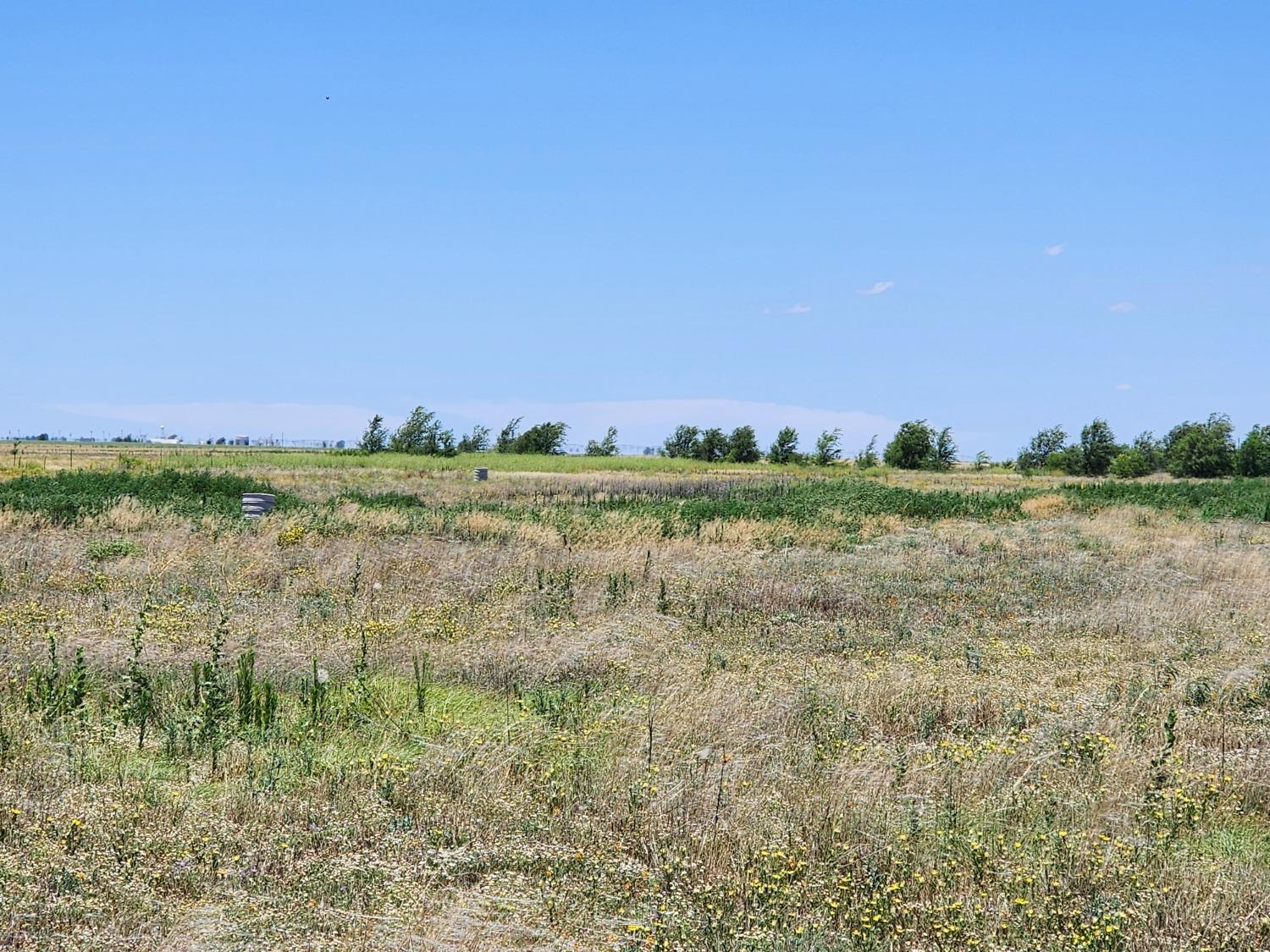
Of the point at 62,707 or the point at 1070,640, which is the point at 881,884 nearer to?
the point at 62,707

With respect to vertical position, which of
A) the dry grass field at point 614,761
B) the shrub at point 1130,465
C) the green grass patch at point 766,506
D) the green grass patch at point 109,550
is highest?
the shrub at point 1130,465

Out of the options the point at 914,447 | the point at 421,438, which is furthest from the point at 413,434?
the point at 914,447

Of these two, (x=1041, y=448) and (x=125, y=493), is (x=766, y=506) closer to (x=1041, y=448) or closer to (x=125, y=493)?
(x=125, y=493)

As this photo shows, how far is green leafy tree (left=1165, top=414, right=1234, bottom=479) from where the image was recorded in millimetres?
83000

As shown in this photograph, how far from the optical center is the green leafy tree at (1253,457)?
7969 cm

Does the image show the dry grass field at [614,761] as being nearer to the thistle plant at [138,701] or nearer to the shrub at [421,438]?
the thistle plant at [138,701]

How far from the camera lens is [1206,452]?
83.6 metres

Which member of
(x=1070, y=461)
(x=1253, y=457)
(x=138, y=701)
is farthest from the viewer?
(x=1070, y=461)

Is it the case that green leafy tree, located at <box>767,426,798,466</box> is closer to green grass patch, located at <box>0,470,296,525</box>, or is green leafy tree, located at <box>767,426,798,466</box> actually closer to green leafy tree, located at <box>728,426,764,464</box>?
green leafy tree, located at <box>728,426,764,464</box>

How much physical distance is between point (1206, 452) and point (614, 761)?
92635 millimetres

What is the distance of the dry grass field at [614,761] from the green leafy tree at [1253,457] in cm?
7745

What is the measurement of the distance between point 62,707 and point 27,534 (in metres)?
12.3

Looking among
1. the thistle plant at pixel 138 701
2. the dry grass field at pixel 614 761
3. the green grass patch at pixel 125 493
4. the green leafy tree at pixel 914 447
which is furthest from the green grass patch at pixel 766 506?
the green leafy tree at pixel 914 447

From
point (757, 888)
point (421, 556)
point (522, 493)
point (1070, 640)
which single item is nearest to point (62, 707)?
point (757, 888)
